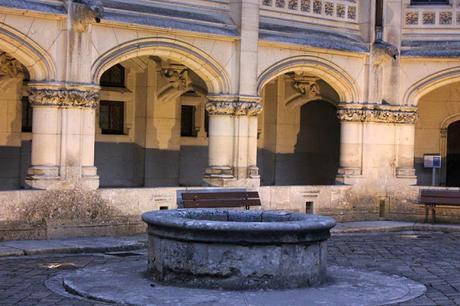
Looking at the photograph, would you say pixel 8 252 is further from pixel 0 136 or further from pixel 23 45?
pixel 0 136

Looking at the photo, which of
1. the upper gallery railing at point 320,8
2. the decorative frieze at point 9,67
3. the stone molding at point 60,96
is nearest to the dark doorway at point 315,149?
the upper gallery railing at point 320,8

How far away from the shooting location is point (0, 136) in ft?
64.2

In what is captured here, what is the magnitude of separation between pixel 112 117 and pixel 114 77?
0.95 metres

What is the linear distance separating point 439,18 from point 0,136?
34.0ft

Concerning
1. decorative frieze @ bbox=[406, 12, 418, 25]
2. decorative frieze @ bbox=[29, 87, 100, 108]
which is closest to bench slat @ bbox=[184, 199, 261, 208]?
decorative frieze @ bbox=[29, 87, 100, 108]

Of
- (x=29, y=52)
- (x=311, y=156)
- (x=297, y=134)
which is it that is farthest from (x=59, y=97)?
(x=311, y=156)

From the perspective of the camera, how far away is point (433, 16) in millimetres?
21531

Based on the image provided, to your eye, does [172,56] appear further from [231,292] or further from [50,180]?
[231,292]

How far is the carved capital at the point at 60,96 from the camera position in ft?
51.8

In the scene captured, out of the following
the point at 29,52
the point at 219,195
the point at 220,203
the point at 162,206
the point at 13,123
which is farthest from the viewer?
the point at 13,123

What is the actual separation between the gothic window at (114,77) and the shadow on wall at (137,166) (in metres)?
1.41

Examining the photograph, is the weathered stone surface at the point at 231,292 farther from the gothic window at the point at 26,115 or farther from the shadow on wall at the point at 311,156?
the shadow on wall at the point at 311,156

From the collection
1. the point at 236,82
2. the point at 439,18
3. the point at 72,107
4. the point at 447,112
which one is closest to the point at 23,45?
the point at 72,107

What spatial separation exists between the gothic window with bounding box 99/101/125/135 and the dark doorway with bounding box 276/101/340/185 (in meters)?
4.88
